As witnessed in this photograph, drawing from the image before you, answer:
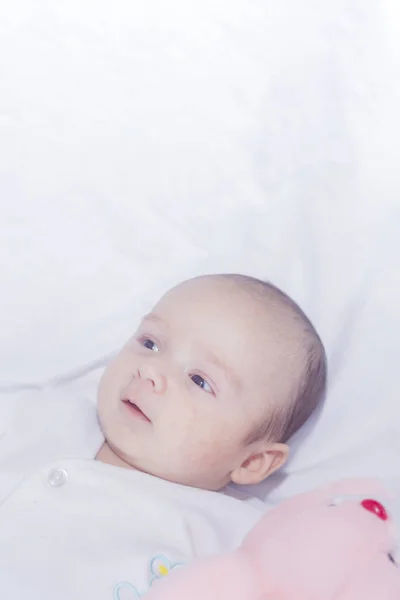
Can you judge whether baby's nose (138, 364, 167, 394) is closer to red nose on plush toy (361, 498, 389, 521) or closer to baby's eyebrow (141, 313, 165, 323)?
baby's eyebrow (141, 313, 165, 323)

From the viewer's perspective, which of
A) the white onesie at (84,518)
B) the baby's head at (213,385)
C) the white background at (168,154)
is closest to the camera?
the white onesie at (84,518)

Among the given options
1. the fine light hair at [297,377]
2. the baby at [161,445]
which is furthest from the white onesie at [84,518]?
the fine light hair at [297,377]

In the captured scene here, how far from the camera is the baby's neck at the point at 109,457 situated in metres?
1.18

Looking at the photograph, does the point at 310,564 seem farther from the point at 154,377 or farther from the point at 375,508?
the point at 154,377

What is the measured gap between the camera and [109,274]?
138 cm

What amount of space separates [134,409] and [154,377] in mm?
57

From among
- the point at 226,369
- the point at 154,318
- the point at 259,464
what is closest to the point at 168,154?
the point at 154,318

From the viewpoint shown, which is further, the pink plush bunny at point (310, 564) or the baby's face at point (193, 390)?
the baby's face at point (193, 390)

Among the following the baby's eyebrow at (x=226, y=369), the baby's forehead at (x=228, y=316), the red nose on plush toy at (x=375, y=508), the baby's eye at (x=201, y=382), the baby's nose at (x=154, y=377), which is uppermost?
the red nose on plush toy at (x=375, y=508)

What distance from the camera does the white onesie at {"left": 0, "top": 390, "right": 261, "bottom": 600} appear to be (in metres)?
1.02

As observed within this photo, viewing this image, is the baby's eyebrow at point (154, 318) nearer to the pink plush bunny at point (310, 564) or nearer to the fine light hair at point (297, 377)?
the fine light hair at point (297, 377)

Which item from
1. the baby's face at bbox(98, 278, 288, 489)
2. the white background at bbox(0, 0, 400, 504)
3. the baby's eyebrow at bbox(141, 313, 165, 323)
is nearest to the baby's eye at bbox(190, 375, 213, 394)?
the baby's face at bbox(98, 278, 288, 489)

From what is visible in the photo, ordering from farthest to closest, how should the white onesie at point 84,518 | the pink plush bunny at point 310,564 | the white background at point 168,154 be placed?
the white background at point 168,154
the white onesie at point 84,518
the pink plush bunny at point 310,564

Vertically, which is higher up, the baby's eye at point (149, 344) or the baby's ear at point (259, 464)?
the baby's eye at point (149, 344)
